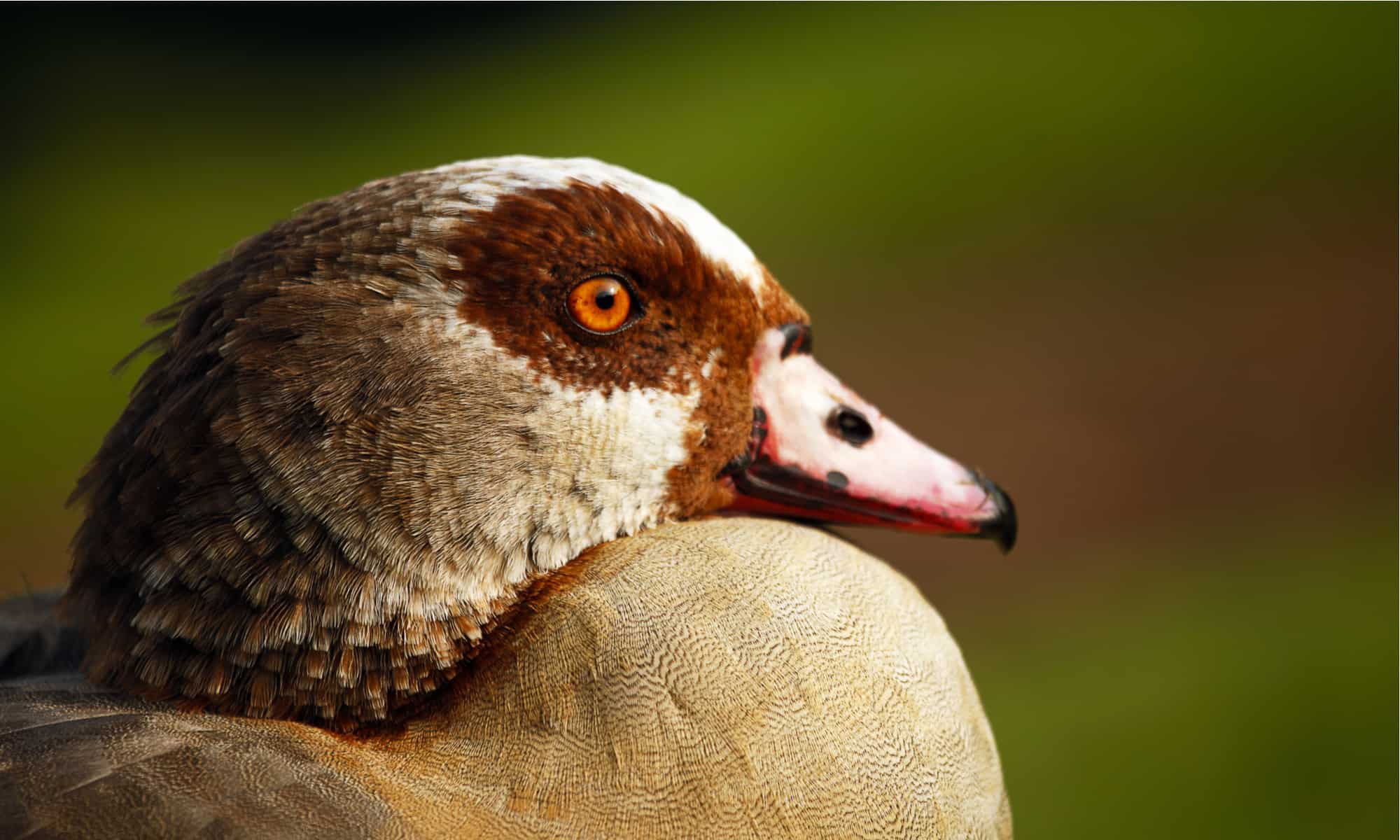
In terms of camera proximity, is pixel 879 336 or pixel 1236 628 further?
pixel 879 336

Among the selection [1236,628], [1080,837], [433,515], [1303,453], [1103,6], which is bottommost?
[1080,837]

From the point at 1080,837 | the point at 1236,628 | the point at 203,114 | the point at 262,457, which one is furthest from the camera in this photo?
the point at 203,114

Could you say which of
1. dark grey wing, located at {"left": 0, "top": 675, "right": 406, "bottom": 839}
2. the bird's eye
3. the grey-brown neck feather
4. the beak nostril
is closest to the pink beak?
the beak nostril

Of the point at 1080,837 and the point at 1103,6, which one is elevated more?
the point at 1103,6

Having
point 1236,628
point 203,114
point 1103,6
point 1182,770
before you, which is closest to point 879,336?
point 1236,628

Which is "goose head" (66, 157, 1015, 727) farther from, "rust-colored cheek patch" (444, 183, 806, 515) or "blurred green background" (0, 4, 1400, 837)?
"blurred green background" (0, 4, 1400, 837)

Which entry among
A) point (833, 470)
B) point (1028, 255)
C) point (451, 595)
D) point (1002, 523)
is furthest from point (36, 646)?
point (1028, 255)

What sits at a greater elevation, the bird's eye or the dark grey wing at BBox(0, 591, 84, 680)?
the bird's eye

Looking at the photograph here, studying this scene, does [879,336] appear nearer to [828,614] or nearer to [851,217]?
[851,217]
